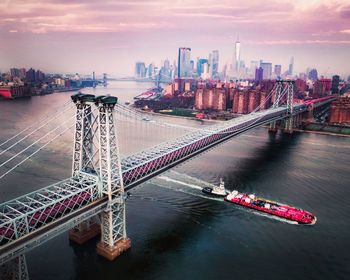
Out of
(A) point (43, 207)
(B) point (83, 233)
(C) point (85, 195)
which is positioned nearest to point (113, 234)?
(B) point (83, 233)

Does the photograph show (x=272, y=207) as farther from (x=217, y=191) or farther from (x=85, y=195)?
(x=85, y=195)

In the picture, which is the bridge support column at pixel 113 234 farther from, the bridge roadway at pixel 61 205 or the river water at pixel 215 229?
the bridge roadway at pixel 61 205

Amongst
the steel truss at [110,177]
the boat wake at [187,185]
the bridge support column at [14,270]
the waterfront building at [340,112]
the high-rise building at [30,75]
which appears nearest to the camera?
the bridge support column at [14,270]

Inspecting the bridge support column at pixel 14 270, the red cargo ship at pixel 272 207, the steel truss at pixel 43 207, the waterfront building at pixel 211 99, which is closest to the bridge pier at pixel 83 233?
the steel truss at pixel 43 207

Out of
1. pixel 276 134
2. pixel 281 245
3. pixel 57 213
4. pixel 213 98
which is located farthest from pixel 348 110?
pixel 57 213

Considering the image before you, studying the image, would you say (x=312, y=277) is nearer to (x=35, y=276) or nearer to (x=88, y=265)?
(x=88, y=265)

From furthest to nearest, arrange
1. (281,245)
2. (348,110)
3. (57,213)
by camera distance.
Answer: (348,110) → (281,245) → (57,213)

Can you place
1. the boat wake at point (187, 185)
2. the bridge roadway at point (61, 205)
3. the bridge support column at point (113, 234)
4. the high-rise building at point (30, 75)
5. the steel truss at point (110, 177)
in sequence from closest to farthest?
1. the bridge roadway at point (61, 205)
2. the steel truss at point (110, 177)
3. the bridge support column at point (113, 234)
4. the boat wake at point (187, 185)
5. the high-rise building at point (30, 75)
